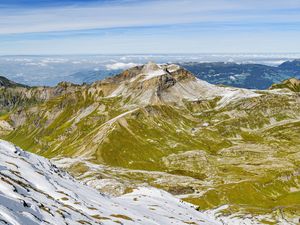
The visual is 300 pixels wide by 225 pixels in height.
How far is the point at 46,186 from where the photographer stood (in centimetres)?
9944

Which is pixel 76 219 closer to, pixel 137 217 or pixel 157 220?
pixel 137 217

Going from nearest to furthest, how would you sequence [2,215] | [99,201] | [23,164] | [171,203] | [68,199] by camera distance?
1. [2,215]
2. [68,199]
3. [23,164]
4. [99,201]
5. [171,203]

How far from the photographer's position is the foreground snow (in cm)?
6438

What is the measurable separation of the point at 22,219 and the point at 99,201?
2347 inches

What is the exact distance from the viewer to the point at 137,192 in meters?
192

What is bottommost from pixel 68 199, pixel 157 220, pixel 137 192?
pixel 137 192

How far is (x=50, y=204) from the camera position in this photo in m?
79.0

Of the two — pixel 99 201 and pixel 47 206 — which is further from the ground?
pixel 47 206

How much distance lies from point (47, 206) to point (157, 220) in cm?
4911

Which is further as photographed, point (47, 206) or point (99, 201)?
point (99, 201)

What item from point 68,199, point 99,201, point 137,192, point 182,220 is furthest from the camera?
point 137,192

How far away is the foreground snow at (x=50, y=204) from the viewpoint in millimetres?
64375

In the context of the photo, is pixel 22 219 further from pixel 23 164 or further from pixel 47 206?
pixel 23 164

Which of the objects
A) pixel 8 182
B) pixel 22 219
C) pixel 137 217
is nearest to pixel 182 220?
pixel 137 217
